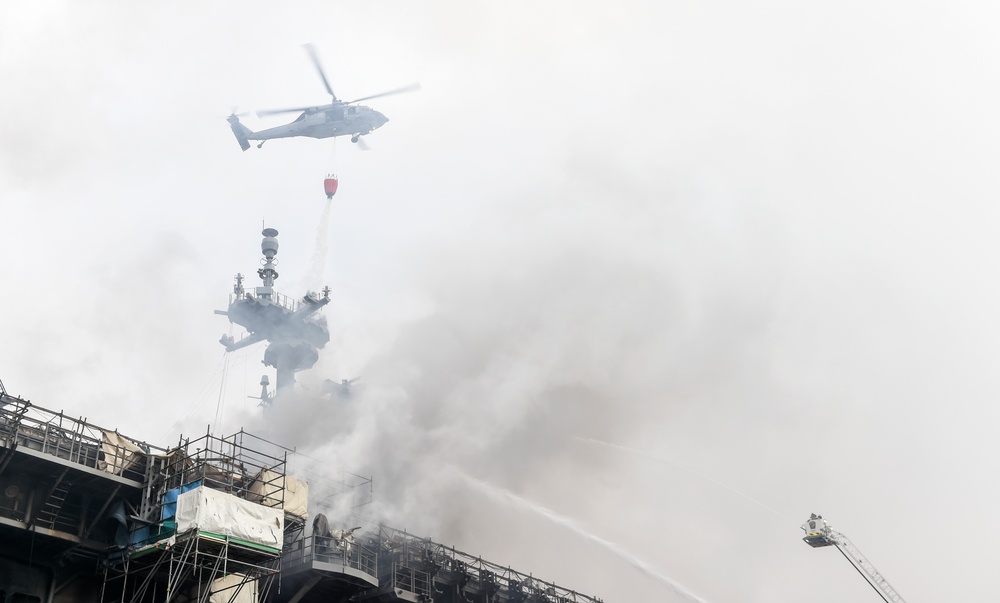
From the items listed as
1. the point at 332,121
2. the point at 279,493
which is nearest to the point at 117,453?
the point at 279,493

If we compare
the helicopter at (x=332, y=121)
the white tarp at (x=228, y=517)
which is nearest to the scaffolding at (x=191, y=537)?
the white tarp at (x=228, y=517)

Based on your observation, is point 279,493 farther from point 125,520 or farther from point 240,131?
point 240,131

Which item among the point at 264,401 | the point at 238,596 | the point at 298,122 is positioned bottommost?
the point at 238,596

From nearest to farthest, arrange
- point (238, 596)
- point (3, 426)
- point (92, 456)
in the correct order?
point (3, 426) → point (92, 456) → point (238, 596)

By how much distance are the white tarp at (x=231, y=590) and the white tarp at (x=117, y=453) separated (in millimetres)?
4661

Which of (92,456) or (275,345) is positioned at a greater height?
(275,345)

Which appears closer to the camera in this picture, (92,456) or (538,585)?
(92,456)

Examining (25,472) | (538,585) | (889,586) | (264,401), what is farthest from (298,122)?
(889,586)

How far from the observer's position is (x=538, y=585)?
44375 millimetres

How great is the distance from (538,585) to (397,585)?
1007cm

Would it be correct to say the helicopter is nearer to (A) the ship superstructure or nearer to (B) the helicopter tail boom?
(B) the helicopter tail boom

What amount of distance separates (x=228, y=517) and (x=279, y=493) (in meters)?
4.87

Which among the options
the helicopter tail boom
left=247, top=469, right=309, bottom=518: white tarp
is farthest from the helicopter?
left=247, top=469, right=309, bottom=518: white tarp

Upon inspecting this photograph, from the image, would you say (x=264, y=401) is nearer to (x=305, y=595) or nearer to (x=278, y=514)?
(x=305, y=595)
